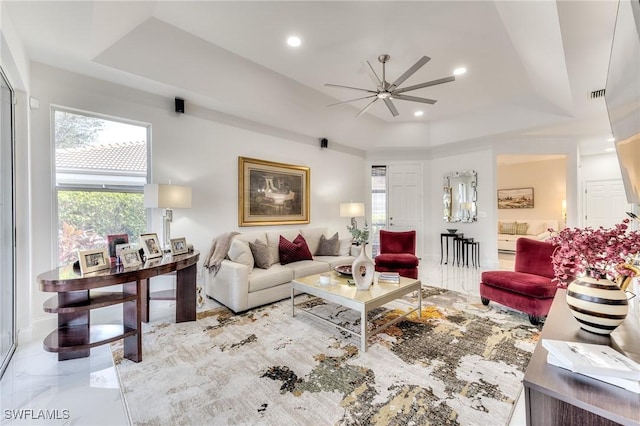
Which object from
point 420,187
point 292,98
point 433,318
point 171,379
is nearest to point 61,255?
point 171,379

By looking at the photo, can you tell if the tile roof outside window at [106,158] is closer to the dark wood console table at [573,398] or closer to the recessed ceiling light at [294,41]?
the recessed ceiling light at [294,41]

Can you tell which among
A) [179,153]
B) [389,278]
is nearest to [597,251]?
[389,278]

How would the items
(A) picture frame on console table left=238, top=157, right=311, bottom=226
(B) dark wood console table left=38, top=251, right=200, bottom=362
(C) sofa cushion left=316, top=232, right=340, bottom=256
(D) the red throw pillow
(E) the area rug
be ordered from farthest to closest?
1. (C) sofa cushion left=316, top=232, right=340, bottom=256
2. (A) picture frame on console table left=238, top=157, right=311, bottom=226
3. (D) the red throw pillow
4. (B) dark wood console table left=38, top=251, right=200, bottom=362
5. (E) the area rug

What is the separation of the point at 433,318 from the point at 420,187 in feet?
14.2

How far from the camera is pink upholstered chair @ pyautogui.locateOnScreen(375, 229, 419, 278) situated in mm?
4277

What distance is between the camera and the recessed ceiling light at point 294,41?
3105 mm

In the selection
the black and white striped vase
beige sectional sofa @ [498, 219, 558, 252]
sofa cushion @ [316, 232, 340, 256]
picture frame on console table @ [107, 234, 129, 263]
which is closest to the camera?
the black and white striped vase

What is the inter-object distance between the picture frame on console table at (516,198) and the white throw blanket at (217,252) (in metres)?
8.70

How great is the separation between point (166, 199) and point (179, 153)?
990 mm

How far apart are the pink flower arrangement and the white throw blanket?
130 inches

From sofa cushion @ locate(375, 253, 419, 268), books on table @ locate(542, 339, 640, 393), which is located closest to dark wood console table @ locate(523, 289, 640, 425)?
books on table @ locate(542, 339, 640, 393)

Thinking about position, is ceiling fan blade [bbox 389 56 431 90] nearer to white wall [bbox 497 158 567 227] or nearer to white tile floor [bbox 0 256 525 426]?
white tile floor [bbox 0 256 525 426]

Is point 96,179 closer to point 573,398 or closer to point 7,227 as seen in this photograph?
point 7,227

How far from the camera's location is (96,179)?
313 centimetres
